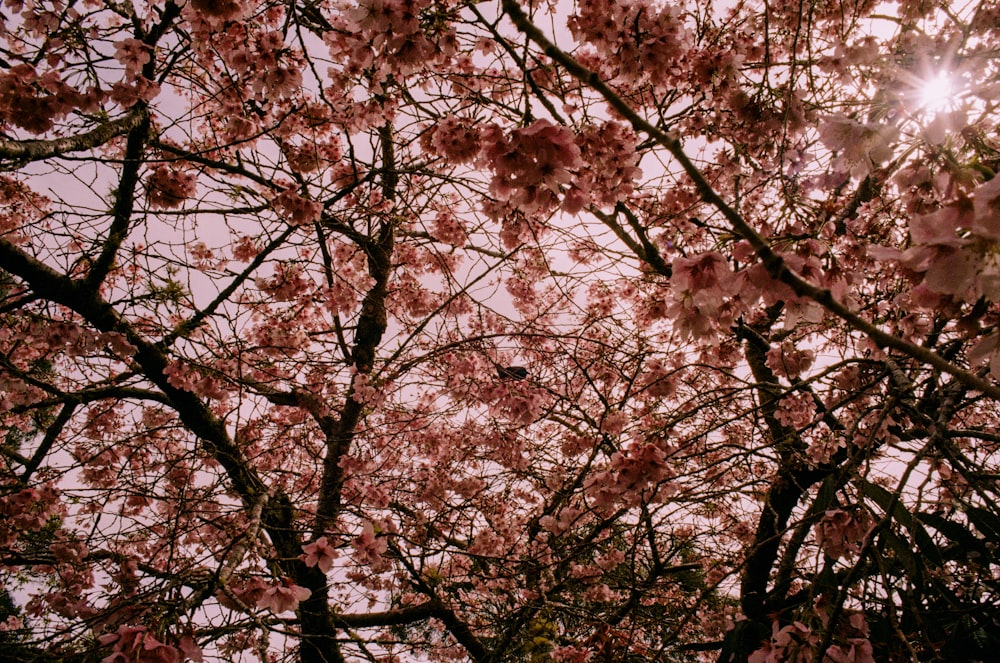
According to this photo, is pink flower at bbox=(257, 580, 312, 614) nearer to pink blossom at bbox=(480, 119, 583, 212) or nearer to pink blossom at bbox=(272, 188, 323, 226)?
pink blossom at bbox=(480, 119, 583, 212)

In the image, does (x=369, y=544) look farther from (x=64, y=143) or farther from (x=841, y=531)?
(x=64, y=143)

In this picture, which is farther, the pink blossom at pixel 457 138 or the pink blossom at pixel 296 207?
the pink blossom at pixel 296 207

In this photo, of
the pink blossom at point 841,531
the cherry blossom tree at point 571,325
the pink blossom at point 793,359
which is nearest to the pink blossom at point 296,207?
the cherry blossom tree at point 571,325

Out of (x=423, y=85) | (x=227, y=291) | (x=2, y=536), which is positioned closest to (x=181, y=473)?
(x=2, y=536)

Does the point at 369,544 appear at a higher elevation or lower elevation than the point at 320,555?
higher

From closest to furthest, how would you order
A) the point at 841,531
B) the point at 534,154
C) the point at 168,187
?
the point at 534,154 → the point at 841,531 → the point at 168,187

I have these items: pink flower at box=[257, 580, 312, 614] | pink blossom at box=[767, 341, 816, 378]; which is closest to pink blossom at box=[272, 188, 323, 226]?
pink flower at box=[257, 580, 312, 614]

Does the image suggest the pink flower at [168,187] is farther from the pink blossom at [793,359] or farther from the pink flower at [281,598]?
the pink blossom at [793,359]

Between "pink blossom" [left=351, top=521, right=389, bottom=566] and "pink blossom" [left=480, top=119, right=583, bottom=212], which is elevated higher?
"pink blossom" [left=480, top=119, right=583, bottom=212]

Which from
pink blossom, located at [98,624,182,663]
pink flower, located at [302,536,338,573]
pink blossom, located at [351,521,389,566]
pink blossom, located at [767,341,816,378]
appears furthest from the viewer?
pink blossom, located at [767,341,816,378]

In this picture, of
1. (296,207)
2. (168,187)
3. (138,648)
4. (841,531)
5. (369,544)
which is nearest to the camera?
(138,648)

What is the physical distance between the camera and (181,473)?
16.2 feet

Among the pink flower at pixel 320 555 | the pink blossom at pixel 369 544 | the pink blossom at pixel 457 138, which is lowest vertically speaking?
the pink flower at pixel 320 555

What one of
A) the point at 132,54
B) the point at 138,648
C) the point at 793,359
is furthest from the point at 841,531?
the point at 132,54
